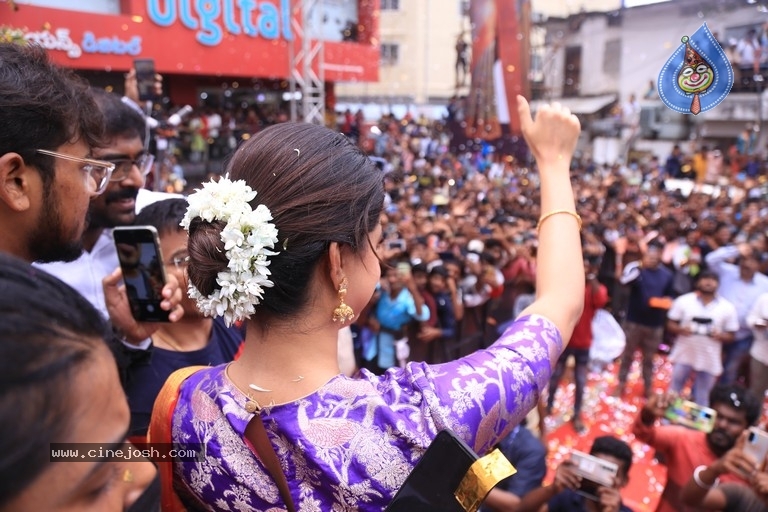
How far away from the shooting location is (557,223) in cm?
109

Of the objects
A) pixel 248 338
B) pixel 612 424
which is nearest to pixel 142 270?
pixel 248 338

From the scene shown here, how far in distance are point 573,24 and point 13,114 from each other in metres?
9.35

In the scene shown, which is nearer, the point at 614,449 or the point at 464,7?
the point at 614,449

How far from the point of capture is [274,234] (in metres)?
0.92

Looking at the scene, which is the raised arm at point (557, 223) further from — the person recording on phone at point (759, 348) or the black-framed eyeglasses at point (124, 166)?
the person recording on phone at point (759, 348)

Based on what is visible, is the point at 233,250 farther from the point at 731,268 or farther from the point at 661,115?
the point at 731,268

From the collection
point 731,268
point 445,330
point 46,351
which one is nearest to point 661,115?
point 46,351

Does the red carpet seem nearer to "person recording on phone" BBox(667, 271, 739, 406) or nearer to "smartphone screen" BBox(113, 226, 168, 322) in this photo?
"person recording on phone" BBox(667, 271, 739, 406)

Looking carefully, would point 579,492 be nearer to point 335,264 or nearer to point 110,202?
point 335,264

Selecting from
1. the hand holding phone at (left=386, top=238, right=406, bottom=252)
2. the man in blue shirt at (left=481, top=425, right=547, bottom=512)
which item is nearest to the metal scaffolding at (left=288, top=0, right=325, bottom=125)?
the hand holding phone at (left=386, top=238, right=406, bottom=252)

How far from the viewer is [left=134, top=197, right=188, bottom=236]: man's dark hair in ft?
6.30

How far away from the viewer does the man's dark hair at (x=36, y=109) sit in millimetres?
1230

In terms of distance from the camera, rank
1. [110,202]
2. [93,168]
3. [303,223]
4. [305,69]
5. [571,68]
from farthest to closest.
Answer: [305,69], [571,68], [110,202], [93,168], [303,223]

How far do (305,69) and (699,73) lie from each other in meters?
10.2
